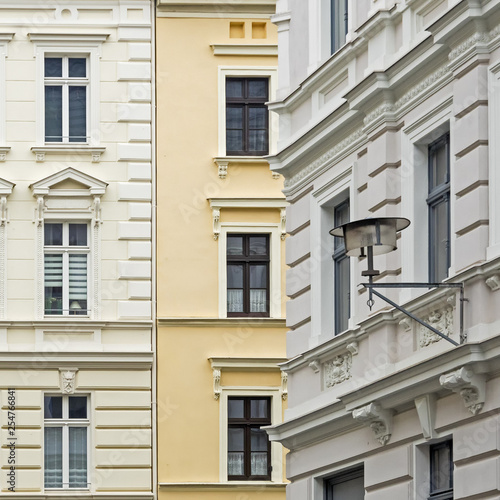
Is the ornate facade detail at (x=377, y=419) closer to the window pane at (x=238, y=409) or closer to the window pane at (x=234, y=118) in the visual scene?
the window pane at (x=238, y=409)

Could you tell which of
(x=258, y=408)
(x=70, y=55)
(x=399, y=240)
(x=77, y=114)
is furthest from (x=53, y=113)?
(x=399, y=240)

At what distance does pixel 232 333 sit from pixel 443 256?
1510cm

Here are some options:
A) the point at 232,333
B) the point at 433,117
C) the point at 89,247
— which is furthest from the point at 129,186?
the point at 433,117

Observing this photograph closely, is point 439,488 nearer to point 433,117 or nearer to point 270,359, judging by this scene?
point 433,117

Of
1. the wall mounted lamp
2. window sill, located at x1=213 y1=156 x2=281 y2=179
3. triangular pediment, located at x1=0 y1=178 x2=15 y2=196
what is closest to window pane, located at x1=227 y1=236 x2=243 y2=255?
window sill, located at x1=213 y1=156 x2=281 y2=179

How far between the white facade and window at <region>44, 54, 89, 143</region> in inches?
403

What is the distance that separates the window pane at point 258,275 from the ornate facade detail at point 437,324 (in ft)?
50.9

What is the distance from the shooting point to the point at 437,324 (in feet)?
60.8

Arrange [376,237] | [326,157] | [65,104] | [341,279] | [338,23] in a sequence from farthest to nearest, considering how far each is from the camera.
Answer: [65,104]
[338,23]
[326,157]
[341,279]
[376,237]

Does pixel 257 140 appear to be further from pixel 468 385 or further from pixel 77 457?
pixel 468 385

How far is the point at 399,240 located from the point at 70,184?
15.3 meters

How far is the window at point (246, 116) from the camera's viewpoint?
35.0 metres

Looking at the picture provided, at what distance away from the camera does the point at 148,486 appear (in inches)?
1308

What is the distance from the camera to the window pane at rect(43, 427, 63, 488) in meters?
33.3
